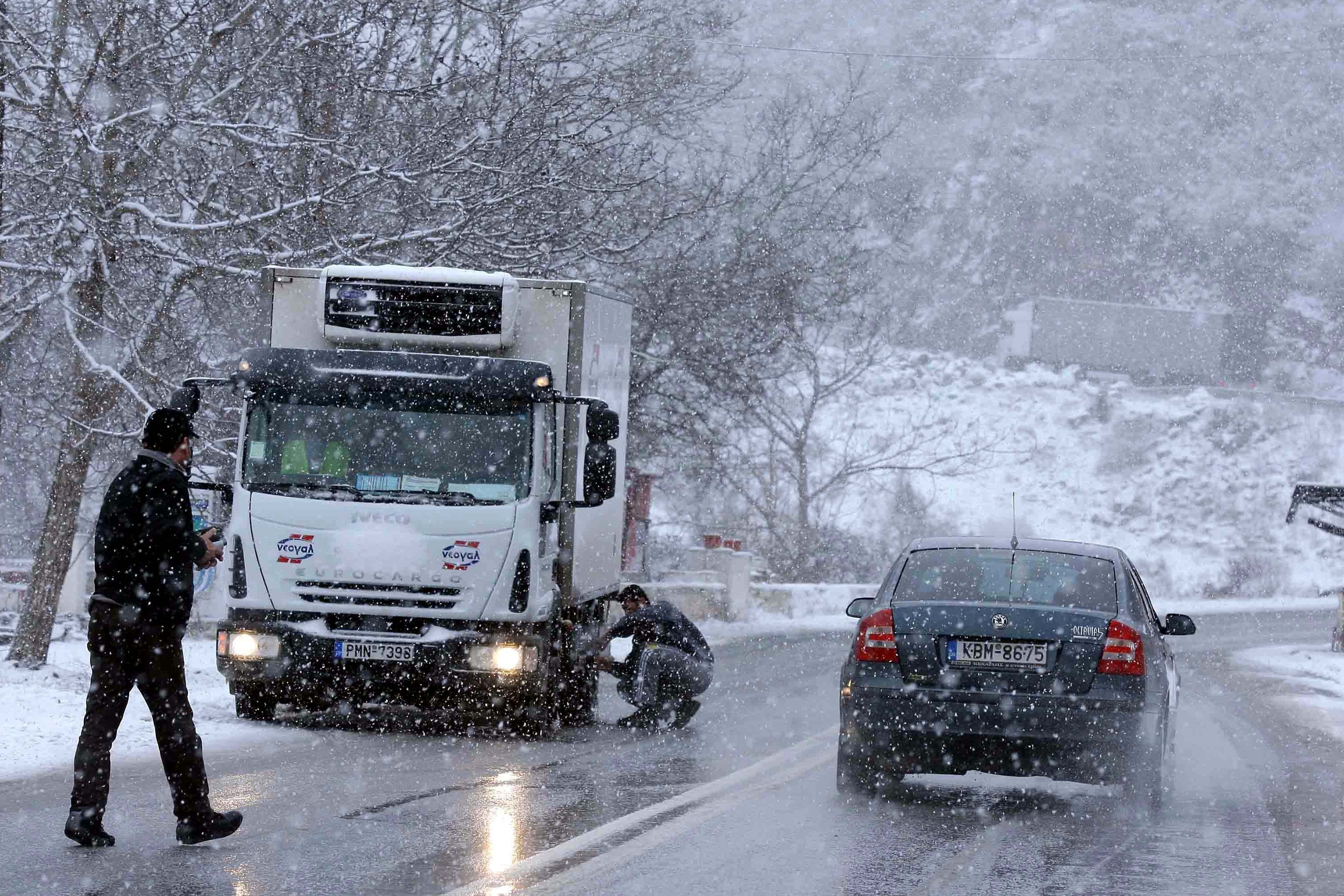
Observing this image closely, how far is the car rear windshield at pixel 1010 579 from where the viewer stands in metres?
9.67

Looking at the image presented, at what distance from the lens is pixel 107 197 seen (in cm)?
1491

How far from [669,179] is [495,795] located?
15.7m

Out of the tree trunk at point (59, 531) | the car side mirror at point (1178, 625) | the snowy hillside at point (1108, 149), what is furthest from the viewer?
the snowy hillside at point (1108, 149)

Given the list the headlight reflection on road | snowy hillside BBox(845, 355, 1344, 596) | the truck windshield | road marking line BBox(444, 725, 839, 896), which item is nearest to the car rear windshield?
road marking line BBox(444, 725, 839, 896)

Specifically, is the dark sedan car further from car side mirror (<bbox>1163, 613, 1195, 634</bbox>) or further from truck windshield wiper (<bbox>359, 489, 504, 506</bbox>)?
truck windshield wiper (<bbox>359, 489, 504, 506</bbox>)

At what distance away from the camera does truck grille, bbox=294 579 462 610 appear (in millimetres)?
12062

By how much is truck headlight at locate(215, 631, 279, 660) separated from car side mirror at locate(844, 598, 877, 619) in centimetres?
397

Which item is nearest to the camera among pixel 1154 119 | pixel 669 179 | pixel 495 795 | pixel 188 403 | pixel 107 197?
pixel 495 795

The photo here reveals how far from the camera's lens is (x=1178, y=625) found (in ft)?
36.4

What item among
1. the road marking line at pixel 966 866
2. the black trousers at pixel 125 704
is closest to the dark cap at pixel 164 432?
the black trousers at pixel 125 704

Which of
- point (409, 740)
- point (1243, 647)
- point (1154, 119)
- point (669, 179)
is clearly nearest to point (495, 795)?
point (409, 740)

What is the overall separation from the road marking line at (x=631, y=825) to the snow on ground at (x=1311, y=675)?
21.3 feet

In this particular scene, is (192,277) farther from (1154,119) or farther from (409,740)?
(1154,119)

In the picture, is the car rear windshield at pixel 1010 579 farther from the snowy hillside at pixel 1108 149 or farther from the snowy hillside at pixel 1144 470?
the snowy hillside at pixel 1108 149
